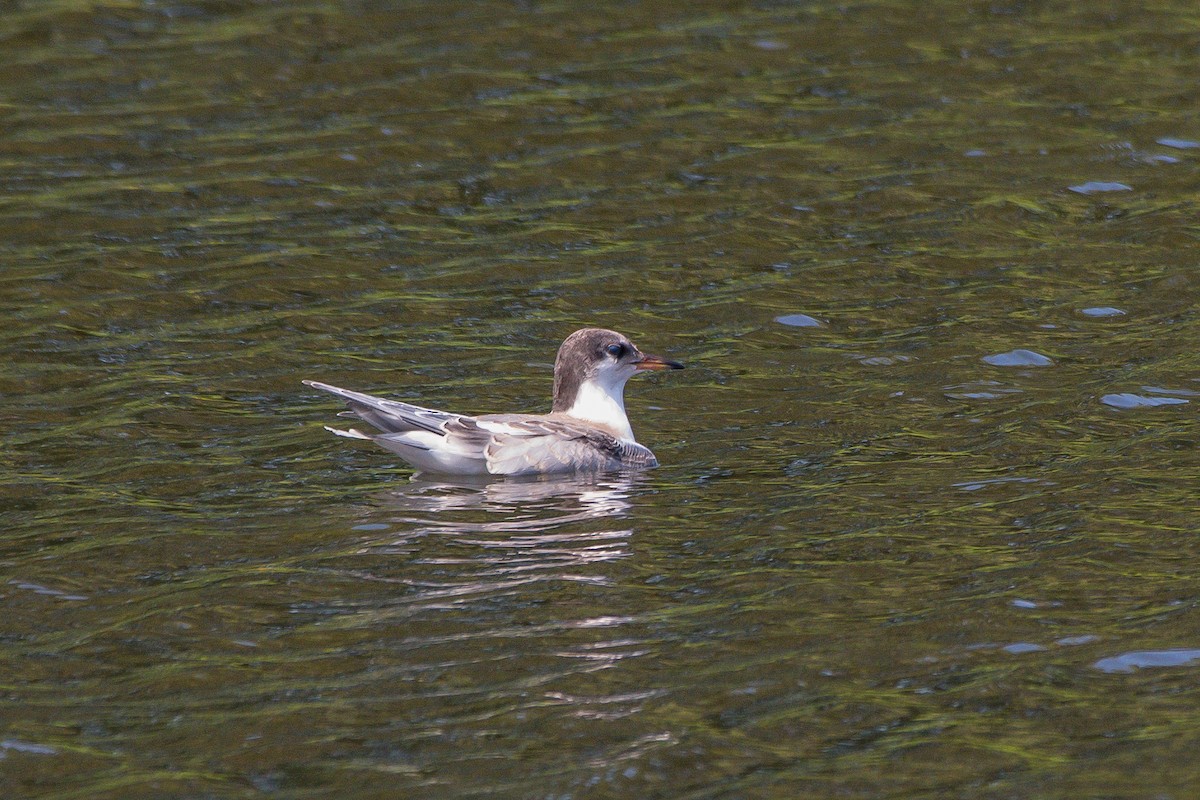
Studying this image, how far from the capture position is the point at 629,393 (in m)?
13.8

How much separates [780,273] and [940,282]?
51.2 inches

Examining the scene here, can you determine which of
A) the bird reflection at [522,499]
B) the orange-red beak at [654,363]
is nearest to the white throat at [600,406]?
the orange-red beak at [654,363]

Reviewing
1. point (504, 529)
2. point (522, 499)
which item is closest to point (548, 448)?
point (522, 499)

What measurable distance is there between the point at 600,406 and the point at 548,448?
81 centimetres

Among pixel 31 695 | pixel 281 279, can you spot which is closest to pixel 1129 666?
pixel 31 695

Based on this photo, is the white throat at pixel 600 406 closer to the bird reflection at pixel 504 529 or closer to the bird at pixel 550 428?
the bird at pixel 550 428

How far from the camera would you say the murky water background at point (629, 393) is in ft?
26.1

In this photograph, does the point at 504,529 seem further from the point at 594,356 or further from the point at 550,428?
the point at 594,356

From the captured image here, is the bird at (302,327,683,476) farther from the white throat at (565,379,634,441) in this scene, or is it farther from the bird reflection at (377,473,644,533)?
the bird reflection at (377,473,644,533)

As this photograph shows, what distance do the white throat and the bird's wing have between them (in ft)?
1.22

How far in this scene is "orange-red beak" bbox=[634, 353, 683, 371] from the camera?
40.8 feet

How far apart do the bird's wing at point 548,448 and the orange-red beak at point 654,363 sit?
0.73 metres

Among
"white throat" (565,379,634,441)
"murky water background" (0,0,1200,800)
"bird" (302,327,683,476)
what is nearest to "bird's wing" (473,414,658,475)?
"bird" (302,327,683,476)

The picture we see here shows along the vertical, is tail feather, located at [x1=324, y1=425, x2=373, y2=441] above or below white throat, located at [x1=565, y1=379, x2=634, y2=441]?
above
